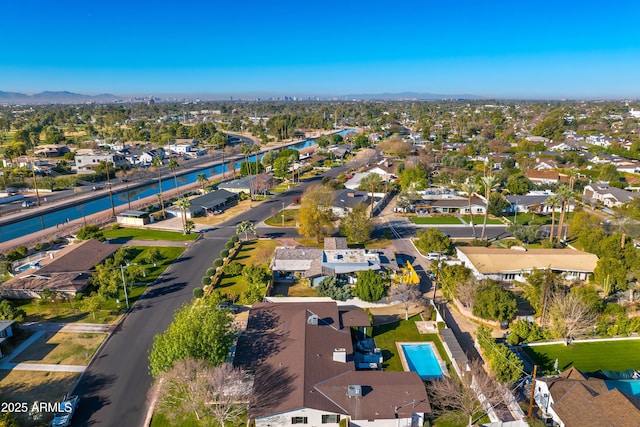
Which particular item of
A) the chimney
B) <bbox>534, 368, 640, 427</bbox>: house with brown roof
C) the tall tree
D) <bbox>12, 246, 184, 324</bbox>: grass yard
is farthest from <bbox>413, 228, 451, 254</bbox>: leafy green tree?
<bbox>12, 246, 184, 324</bbox>: grass yard

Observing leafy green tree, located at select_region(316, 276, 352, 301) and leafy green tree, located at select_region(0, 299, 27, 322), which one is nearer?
leafy green tree, located at select_region(0, 299, 27, 322)

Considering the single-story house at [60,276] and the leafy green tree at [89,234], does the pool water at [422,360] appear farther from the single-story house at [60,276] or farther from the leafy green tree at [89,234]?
the leafy green tree at [89,234]

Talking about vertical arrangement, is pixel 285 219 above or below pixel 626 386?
above

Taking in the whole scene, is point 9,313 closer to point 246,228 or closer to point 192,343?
point 192,343

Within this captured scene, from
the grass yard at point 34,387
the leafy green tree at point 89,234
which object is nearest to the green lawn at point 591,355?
the grass yard at point 34,387

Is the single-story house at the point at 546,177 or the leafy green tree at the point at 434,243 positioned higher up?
the single-story house at the point at 546,177

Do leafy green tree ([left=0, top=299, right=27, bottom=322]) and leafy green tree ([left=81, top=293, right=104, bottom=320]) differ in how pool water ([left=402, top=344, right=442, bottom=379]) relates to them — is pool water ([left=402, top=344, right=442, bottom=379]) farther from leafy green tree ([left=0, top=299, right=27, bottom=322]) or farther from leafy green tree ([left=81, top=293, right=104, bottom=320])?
leafy green tree ([left=0, top=299, right=27, bottom=322])

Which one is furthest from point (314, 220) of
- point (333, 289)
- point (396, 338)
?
point (396, 338)
